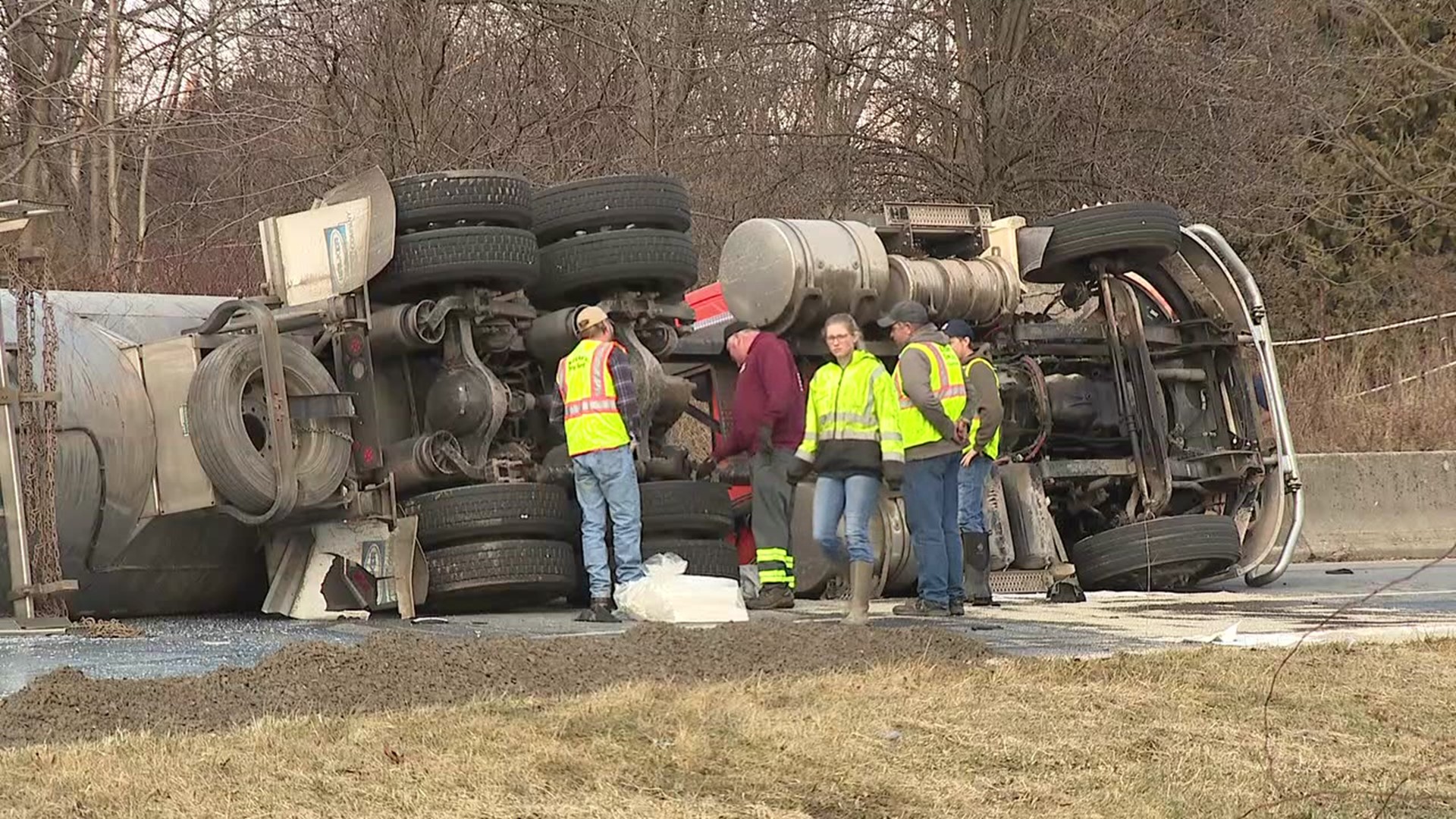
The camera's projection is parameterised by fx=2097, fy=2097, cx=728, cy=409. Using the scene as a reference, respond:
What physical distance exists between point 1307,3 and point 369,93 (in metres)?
13.7

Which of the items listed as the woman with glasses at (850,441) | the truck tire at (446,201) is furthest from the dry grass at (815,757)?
the truck tire at (446,201)

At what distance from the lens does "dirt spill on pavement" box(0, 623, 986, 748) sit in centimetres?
630

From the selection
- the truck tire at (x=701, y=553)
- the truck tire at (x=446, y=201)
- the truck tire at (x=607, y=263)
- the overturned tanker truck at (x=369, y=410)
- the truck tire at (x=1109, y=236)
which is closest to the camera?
the overturned tanker truck at (x=369, y=410)

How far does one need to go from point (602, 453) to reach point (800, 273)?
2187mm

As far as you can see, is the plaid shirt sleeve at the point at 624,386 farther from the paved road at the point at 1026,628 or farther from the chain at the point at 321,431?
the chain at the point at 321,431

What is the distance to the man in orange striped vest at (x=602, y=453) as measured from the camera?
1023 cm

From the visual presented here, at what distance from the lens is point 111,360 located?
10164 millimetres

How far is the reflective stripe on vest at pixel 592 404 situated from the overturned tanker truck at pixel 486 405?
0.44 metres

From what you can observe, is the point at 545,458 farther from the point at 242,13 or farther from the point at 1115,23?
the point at 1115,23

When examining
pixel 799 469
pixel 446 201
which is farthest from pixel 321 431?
pixel 799 469

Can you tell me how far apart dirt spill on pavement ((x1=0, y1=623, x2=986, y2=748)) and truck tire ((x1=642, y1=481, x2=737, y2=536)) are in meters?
2.10

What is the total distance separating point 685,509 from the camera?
1098 centimetres

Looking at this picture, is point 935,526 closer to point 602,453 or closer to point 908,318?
point 908,318

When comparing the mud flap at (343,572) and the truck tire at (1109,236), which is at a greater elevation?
the truck tire at (1109,236)
